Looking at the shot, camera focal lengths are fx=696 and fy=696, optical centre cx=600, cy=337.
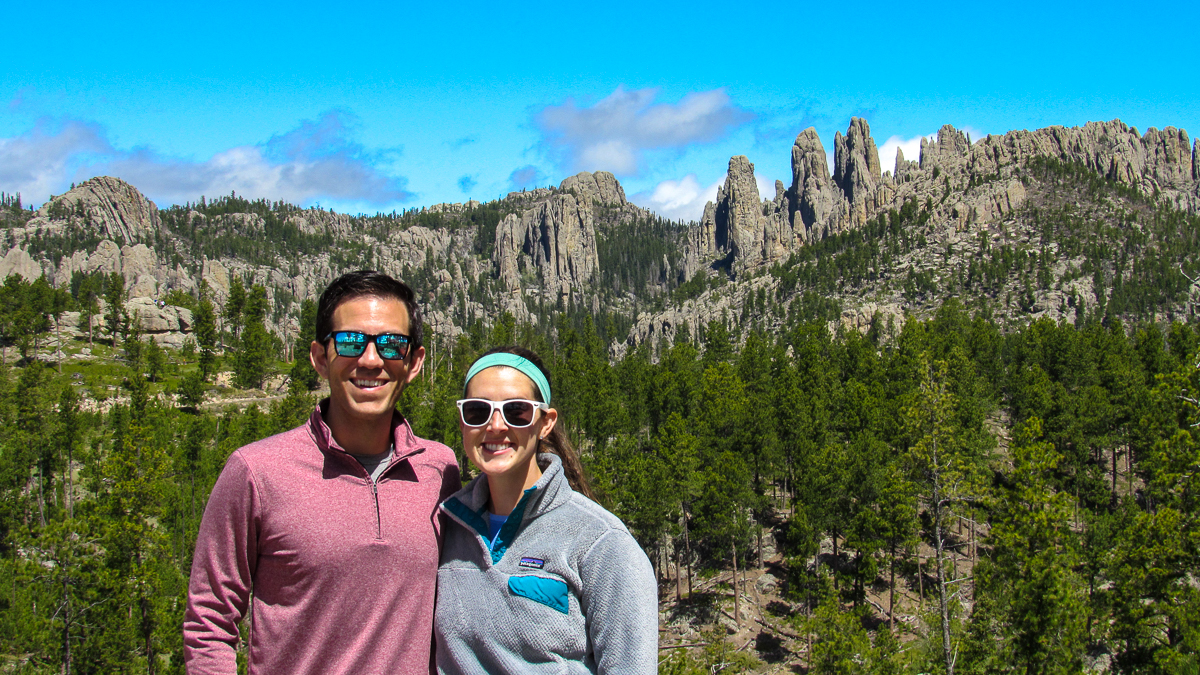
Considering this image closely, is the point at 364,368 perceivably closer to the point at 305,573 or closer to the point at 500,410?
the point at 500,410

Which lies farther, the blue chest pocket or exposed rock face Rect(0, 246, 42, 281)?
exposed rock face Rect(0, 246, 42, 281)

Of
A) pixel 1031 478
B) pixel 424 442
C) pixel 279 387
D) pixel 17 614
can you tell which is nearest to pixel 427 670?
pixel 424 442

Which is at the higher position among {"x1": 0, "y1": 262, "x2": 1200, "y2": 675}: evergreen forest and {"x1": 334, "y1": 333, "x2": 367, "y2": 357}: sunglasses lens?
{"x1": 334, "y1": 333, "x2": 367, "y2": 357}: sunglasses lens

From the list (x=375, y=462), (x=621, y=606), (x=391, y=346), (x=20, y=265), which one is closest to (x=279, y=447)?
(x=375, y=462)

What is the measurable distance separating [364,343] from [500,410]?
2.94ft

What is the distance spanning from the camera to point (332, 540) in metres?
3.67

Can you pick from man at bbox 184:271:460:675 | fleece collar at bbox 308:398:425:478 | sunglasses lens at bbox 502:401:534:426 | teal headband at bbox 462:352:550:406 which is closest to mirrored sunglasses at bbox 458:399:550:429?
sunglasses lens at bbox 502:401:534:426

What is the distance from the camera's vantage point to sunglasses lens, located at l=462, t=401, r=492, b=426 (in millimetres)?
3881

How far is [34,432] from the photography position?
5659 centimetres

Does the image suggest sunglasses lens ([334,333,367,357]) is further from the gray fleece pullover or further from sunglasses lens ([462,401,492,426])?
the gray fleece pullover

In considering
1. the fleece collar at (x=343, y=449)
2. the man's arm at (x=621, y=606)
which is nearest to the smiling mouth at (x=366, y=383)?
the fleece collar at (x=343, y=449)

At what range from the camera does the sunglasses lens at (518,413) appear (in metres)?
3.88

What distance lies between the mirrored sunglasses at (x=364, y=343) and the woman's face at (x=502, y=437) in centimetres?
49

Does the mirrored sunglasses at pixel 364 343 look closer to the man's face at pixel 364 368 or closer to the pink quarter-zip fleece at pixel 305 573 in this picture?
the man's face at pixel 364 368
